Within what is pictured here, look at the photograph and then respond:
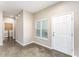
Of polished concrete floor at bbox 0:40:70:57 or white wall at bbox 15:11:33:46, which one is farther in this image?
white wall at bbox 15:11:33:46

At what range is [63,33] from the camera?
2.95 m

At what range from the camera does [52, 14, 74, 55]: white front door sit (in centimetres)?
264

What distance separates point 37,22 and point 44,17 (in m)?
0.58

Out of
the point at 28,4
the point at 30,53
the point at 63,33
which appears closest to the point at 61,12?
the point at 63,33

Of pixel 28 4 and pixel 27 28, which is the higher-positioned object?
pixel 28 4

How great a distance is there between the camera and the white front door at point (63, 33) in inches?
104

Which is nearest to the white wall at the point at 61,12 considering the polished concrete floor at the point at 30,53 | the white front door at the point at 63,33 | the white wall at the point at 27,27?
the white front door at the point at 63,33

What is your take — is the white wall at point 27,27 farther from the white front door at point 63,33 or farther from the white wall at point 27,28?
the white front door at point 63,33

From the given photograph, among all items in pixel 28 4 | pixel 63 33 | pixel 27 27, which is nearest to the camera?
pixel 63 33

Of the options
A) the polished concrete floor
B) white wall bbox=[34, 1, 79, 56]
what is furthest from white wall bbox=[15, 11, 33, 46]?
the polished concrete floor

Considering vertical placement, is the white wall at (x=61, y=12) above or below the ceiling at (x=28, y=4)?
below

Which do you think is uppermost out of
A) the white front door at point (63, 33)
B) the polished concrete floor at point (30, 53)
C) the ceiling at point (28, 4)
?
the ceiling at point (28, 4)

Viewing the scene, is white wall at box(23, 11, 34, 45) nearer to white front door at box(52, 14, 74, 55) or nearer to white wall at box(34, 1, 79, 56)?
white wall at box(34, 1, 79, 56)

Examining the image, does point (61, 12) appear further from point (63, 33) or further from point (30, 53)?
point (30, 53)
